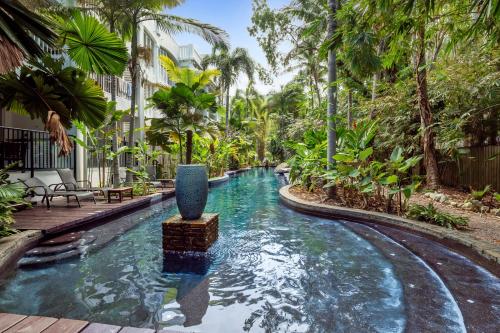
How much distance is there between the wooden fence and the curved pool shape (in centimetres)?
557

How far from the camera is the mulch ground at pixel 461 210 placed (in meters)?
5.46

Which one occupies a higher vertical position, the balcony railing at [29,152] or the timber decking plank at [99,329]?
the balcony railing at [29,152]

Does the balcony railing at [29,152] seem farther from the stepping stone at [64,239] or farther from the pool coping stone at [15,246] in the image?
the pool coping stone at [15,246]

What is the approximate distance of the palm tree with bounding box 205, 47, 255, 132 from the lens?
27.8m

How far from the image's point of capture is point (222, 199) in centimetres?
1223

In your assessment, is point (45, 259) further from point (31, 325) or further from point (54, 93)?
point (54, 93)

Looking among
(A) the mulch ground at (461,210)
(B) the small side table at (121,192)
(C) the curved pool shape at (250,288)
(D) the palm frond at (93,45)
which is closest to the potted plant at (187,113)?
(C) the curved pool shape at (250,288)

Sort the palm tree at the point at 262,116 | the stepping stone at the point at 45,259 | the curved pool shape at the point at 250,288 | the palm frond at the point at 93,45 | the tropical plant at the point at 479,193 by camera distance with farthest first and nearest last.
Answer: the palm tree at the point at 262,116, the tropical plant at the point at 479,193, the palm frond at the point at 93,45, the stepping stone at the point at 45,259, the curved pool shape at the point at 250,288

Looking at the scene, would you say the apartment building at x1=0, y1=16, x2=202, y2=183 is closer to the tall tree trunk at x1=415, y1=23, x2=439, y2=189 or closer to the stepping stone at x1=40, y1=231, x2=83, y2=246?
the stepping stone at x1=40, y1=231, x2=83, y2=246

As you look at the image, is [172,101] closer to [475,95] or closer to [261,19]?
[475,95]

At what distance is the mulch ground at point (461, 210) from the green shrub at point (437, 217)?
0.18 metres

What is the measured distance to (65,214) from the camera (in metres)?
7.52

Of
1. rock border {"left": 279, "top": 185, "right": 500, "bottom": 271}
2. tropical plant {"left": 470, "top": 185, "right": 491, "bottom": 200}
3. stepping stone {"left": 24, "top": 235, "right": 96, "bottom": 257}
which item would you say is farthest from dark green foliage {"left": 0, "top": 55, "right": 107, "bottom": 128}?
tropical plant {"left": 470, "top": 185, "right": 491, "bottom": 200}

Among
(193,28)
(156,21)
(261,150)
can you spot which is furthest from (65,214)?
(261,150)
